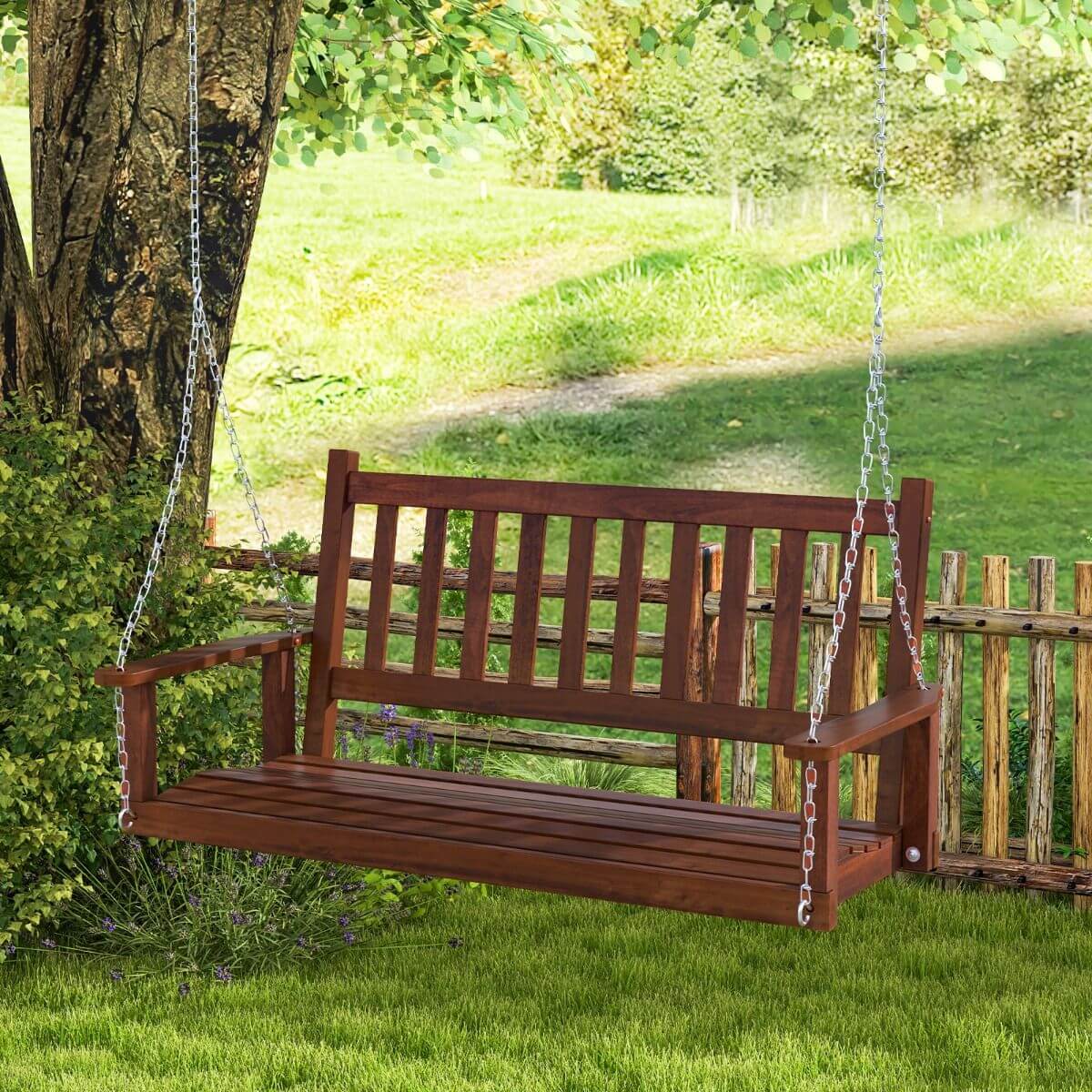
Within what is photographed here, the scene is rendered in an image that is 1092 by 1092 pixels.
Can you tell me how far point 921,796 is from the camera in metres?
3.65

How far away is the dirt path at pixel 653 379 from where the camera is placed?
13.7m

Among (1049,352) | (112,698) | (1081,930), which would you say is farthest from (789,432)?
(112,698)

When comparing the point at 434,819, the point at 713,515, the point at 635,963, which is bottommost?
the point at 635,963

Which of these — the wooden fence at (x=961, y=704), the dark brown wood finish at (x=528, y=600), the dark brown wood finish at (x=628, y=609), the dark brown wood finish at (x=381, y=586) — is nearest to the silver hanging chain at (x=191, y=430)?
the dark brown wood finish at (x=381, y=586)

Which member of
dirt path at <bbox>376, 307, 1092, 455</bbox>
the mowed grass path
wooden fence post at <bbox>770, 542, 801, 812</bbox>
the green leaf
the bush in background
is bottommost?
the mowed grass path

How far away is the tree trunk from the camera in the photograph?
15.5 ft

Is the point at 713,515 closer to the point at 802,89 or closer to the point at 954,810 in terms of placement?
the point at 954,810

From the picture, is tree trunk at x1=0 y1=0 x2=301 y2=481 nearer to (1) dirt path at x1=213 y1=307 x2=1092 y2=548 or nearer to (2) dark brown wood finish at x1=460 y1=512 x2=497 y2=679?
(2) dark brown wood finish at x1=460 y1=512 x2=497 y2=679

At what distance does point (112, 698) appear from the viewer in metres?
4.45

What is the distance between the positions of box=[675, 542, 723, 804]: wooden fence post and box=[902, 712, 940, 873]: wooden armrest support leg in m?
1.79

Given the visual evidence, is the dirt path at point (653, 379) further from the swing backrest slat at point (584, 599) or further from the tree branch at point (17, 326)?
the swing backrest slat at point (584, 599)

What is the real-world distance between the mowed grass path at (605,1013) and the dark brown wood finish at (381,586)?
876 millimetres

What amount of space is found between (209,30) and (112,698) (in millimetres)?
1951

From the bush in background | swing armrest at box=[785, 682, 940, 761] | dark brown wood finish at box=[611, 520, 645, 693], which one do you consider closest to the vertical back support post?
dark brown wood finish at box=[611, 520, 645, 693]
